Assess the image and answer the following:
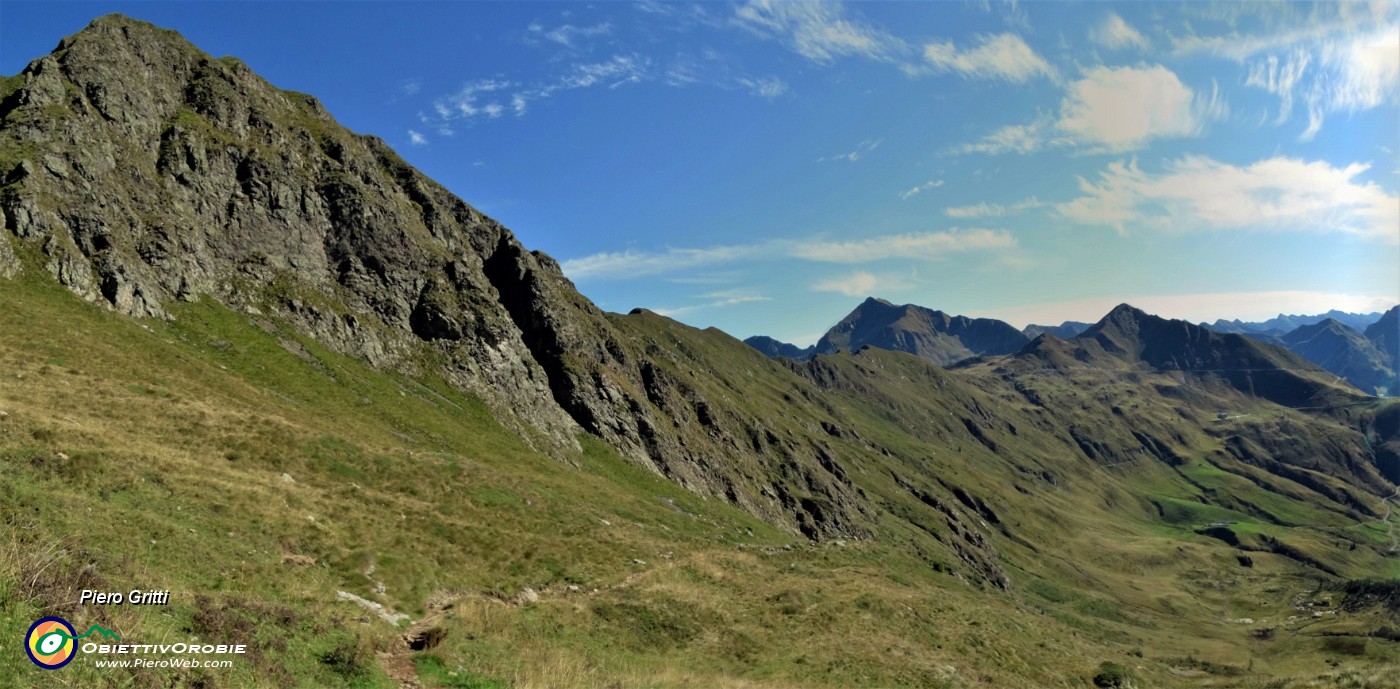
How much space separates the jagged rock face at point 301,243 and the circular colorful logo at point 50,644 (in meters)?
65.4

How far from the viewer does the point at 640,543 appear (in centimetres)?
4938

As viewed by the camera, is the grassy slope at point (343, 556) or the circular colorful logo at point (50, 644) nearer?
the circular colorful logo at point (50, 644)

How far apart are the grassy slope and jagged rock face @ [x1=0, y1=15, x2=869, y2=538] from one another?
1241 centimetres

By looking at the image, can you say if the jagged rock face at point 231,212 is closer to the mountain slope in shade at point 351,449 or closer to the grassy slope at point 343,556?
the mountain slope in shade at point 351,449

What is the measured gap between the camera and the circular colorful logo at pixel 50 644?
11.2 m

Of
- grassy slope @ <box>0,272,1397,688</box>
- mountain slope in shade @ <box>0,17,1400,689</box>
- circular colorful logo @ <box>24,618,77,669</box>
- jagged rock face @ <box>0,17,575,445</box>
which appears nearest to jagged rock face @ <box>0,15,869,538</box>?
jagged rock face @ <box>0,17,575,445</box>

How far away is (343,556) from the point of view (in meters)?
27.6

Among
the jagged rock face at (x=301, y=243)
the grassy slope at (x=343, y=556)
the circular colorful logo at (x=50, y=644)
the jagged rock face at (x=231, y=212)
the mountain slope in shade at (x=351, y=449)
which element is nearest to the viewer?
the circular colorful logo at (x=50, y=644)

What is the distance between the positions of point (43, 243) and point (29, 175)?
33.7 ft

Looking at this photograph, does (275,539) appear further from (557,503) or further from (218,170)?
(218,170)

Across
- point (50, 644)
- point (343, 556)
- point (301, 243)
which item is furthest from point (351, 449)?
point (301, 243)

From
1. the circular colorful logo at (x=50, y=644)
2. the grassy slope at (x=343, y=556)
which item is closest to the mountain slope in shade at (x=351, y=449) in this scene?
the grassy slope at (x=343, y=556)

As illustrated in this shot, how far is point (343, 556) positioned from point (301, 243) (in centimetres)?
8454

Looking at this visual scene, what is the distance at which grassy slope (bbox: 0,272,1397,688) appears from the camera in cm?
1731
